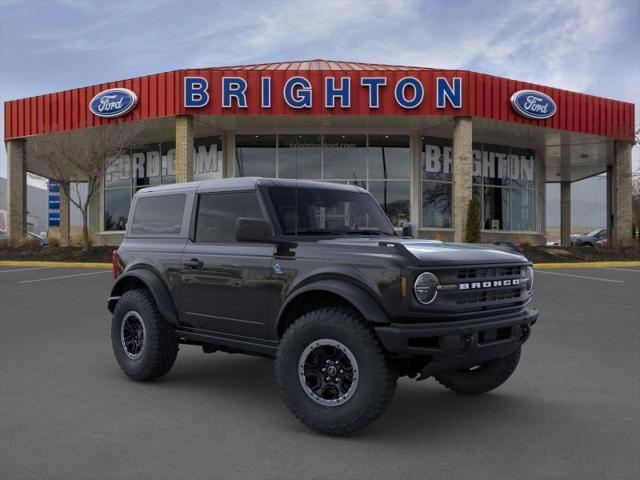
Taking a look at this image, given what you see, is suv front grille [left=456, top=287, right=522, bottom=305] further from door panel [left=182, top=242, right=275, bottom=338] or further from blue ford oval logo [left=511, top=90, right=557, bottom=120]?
blue ford oval logo [left=511, top=90, right=557, bottom=120]

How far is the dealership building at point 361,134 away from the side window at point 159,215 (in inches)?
612

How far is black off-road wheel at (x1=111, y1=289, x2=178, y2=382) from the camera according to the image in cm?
551

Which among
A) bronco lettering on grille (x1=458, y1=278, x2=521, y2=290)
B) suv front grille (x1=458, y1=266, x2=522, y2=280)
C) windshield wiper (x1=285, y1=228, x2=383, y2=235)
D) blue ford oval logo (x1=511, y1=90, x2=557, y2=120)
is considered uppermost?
blue ford oval logo (x1=511, y1=90, x2=557, y2=120)

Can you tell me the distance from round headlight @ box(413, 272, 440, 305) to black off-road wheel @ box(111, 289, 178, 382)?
2702mm

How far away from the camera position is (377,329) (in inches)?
156

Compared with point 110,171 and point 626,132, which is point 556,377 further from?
point 110,171

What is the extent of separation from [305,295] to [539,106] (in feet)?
68.6

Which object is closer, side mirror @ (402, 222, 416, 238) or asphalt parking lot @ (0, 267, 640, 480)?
asphalt parking lot @ (0, 267, 640, 480)

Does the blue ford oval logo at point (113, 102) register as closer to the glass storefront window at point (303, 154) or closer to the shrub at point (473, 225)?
the glass storefront window at point (303, 154)

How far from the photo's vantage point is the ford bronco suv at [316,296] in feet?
13.0

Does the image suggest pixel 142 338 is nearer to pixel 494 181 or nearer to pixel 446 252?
pixel 446 252

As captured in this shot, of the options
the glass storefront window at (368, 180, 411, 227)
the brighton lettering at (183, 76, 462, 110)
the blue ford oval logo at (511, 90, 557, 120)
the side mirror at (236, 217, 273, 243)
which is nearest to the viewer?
the side mirror at (236, 217, 273, 243)

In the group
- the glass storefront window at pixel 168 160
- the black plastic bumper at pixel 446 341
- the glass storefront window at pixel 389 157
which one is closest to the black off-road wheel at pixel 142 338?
the black plastic bumper at pixel 446 341

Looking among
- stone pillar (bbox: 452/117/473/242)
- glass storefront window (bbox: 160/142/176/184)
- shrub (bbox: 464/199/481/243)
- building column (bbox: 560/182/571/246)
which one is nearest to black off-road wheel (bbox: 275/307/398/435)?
shrub (bbox: 464/199/481/243)
